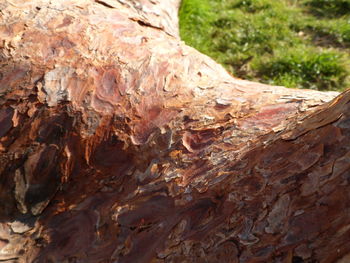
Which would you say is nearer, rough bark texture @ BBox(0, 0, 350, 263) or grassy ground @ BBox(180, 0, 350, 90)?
rough bark texture @ BBox(0, 0, 350, 263)

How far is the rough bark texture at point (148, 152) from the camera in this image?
1.11m

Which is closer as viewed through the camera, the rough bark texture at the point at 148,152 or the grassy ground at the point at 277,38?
the rough bark texture at the point at 148,152

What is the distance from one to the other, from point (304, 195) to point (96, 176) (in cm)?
75

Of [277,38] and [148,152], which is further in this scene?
[277,38]

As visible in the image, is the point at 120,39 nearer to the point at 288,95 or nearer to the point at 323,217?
the point at 288,95

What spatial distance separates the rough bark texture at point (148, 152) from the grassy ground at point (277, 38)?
6.93 ft

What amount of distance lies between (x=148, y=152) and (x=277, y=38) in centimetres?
310

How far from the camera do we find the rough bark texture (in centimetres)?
111

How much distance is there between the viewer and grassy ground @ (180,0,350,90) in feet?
12.7

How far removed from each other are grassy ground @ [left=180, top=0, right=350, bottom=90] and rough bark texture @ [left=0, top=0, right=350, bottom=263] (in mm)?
2112

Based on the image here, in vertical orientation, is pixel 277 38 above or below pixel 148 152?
below

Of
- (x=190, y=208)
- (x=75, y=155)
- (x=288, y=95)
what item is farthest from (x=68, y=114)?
(x=288, y=95)

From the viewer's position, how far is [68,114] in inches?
65.2

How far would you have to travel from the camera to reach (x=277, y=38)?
4340 mm
